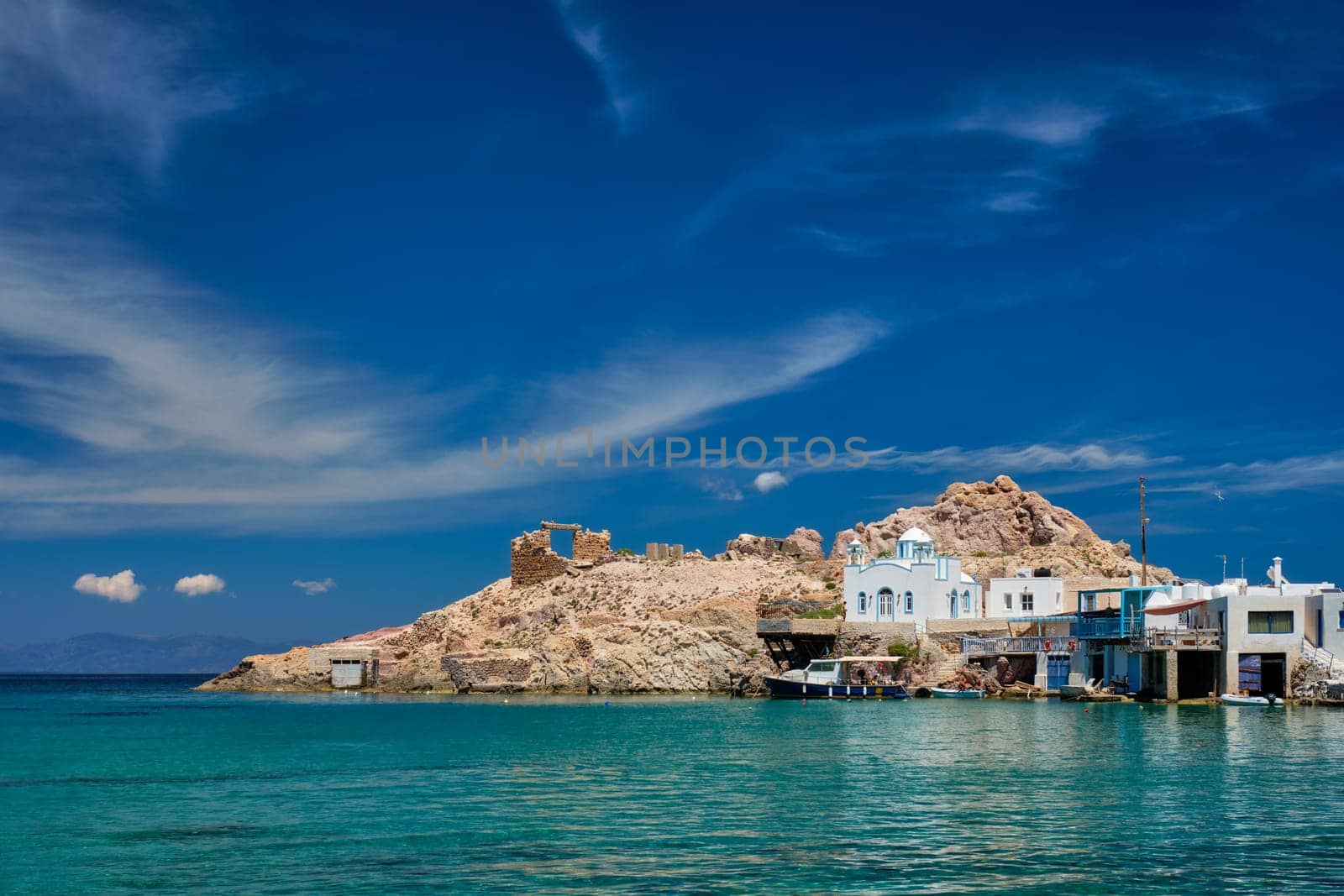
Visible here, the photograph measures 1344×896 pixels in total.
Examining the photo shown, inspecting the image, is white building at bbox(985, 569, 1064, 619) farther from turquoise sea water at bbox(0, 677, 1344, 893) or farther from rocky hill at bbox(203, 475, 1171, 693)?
turquoise sea water at bbox(0, 677, 1344, 893)

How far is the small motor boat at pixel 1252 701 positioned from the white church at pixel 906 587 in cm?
2549

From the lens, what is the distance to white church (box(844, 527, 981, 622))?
9700 cm

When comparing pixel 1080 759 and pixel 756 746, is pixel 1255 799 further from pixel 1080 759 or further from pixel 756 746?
pixel 756 746

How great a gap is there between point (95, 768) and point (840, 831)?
95.5 ft

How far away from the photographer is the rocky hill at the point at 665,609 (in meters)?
95.8

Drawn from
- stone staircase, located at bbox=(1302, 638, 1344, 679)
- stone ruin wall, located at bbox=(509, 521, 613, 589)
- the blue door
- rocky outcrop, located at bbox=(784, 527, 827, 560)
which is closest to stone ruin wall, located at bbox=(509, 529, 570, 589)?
stone ruin wall, located at bbox=(509, 521, 613, 589)

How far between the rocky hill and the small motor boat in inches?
1257

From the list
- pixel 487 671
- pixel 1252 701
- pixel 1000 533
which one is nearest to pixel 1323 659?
pixel 1252 701

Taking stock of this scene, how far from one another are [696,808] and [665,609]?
79.7 m

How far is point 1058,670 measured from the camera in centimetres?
8600

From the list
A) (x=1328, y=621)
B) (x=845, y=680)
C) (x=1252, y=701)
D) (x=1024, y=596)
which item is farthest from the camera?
(x=1024, y=596)

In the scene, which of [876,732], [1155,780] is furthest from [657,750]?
[1155,780]

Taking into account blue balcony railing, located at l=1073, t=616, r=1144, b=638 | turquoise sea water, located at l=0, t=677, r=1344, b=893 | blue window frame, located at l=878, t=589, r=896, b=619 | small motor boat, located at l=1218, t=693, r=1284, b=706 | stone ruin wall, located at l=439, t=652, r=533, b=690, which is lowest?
stone ruin wall, located at l=439, t=652, r=533, b=690

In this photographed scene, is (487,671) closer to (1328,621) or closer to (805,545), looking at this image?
(805,545)
